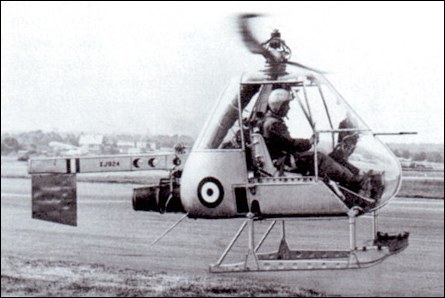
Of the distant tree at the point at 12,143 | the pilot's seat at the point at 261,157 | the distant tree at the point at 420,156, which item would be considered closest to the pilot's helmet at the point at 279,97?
the pilot's seat at the point at 261,157

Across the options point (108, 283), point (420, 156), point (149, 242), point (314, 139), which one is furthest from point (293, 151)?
point (108, 283)

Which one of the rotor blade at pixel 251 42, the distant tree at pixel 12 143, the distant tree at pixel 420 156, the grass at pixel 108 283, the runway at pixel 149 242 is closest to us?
the rotor blade at pixel 251 42

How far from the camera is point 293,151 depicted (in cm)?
629

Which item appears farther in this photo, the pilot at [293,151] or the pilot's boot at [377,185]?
the pilot's boot at [377,185]

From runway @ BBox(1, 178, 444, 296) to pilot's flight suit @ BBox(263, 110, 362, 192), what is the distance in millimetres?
107769

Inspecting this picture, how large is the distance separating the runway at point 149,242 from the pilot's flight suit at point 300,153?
108 metres

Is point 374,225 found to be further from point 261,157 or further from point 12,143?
point 12,143

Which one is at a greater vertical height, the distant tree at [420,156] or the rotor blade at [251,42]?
the rotor blade at [251,42]

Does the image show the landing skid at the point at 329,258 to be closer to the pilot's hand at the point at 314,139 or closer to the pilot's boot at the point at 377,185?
the pilot's boot at the point at 377,185

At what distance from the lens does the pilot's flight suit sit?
6121mm

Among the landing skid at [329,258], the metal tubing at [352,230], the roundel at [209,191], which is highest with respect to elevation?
the roundel at [209,191]

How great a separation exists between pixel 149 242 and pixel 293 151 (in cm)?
12359

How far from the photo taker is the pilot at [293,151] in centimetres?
612

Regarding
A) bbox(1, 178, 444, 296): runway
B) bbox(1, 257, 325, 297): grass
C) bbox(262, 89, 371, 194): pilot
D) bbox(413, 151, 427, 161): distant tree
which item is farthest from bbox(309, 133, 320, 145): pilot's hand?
bbox(1, 257, 325, 297): grass
